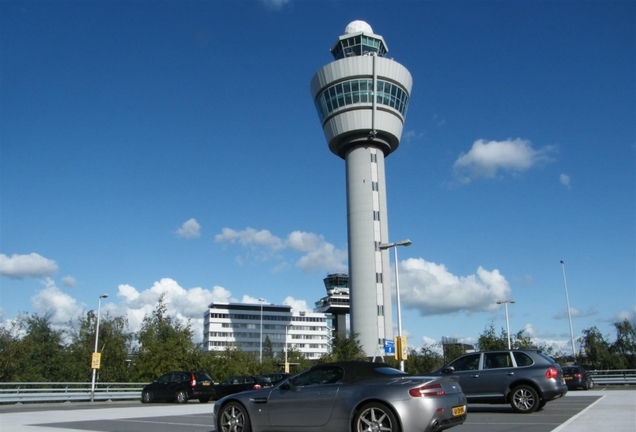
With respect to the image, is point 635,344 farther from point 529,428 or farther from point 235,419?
point 235,419

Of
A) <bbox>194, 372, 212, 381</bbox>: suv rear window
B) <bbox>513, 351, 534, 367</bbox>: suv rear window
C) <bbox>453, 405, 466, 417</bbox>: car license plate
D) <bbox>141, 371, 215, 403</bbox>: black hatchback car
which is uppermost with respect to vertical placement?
<bbox>513, 351, 534, 367</bbox>: suv rear window

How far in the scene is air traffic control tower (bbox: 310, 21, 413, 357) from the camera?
58938 millimetres

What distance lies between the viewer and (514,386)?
14.1 m

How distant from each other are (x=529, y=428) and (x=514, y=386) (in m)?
3.79

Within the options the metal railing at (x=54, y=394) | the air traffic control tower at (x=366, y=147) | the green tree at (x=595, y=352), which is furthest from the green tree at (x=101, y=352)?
the green tree at (x=595, y=352)

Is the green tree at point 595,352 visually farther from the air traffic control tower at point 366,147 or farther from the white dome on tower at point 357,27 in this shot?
the white dome on tower at point 357,27

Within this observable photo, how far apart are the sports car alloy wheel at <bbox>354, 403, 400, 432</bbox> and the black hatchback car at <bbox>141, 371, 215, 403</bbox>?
1865 cm

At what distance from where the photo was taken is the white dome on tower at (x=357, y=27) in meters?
69.7

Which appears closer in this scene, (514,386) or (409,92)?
(514,386)

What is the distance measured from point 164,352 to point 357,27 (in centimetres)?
4917

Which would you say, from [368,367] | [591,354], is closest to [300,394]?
[368,367]

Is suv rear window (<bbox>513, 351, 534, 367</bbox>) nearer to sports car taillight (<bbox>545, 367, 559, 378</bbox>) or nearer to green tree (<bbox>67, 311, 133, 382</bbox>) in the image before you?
sports car taillight (<bbox>545, 367, 559, 378</bbox>)

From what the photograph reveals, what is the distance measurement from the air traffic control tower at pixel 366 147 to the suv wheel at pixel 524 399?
44118 millimetres

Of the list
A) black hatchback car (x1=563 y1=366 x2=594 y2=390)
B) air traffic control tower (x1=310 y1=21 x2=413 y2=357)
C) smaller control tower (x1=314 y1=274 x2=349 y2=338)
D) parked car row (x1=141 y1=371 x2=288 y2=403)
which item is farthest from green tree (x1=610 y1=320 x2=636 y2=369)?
smaller control tower (x1=314 y1=274 x2=349 y2=338)
